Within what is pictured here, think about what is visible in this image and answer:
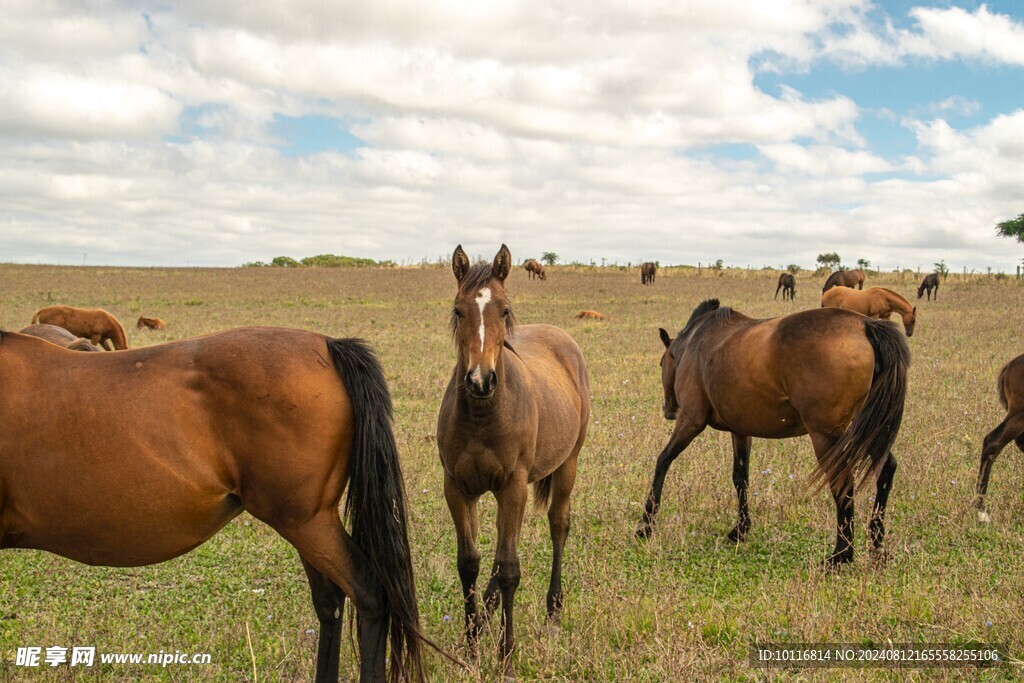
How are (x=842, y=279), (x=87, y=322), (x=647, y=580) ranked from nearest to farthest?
(x=647, y=580) → (x=87, y=322) → (x=842, y=279)

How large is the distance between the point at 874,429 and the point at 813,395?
531 millimetres

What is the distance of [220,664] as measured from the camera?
433cm

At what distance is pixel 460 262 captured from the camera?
14.9ft

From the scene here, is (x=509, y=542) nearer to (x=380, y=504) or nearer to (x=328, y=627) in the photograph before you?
(x=380, y=504)

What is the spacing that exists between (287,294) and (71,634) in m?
37.3

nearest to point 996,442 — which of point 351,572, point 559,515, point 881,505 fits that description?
point 881,505

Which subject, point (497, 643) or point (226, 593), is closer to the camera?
point (497, 643)

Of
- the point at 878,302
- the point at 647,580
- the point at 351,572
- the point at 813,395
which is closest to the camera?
the point at 351,572

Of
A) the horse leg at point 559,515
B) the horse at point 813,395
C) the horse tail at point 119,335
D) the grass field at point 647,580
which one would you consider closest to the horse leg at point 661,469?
the horse at point 813,395

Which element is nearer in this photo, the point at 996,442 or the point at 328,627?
the point at 328,627

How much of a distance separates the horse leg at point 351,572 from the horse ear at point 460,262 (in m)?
1.61

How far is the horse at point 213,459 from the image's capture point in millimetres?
3521

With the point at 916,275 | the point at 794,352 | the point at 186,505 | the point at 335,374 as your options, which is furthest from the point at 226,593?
the point at 916,275

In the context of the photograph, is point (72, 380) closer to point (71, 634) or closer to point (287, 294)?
point (71, 634)
